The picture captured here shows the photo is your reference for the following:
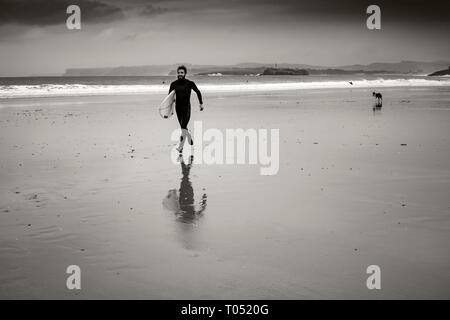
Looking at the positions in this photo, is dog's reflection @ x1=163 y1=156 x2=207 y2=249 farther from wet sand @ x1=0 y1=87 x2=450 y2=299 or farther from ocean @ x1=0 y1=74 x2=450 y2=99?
ocean @ x1=0 y1=74 x2=450 y2=99

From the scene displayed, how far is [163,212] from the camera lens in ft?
21.6

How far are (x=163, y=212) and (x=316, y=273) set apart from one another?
8.99ft

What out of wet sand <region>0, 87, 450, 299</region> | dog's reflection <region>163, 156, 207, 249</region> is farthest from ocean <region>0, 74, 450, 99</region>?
dog's reflection <region>163, 156, 207, 249</region>

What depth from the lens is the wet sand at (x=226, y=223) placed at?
4309 mm

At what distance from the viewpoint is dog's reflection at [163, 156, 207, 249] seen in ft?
18.4

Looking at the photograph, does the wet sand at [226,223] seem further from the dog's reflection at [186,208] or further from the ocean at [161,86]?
the ocean at [161,86]

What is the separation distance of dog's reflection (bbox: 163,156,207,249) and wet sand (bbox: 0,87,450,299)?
28 millimetres

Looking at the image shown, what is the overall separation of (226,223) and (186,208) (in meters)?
0.95

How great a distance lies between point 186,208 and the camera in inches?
268

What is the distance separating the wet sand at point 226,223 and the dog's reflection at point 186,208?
0.09ft

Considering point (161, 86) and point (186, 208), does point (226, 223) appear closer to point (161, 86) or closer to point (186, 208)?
point (186, 208)
